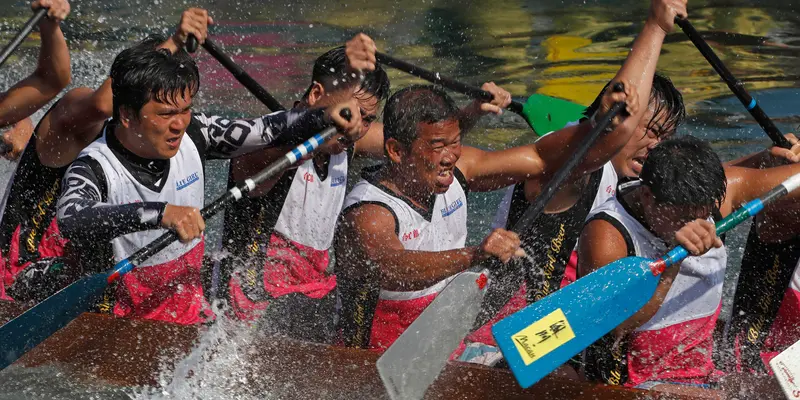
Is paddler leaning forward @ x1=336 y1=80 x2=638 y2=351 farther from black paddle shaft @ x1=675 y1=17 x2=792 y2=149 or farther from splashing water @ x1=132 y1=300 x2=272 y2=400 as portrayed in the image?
black paddle shaft @ x1=675 y1=17 x2=792 y2=149

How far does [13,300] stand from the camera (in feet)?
10.5

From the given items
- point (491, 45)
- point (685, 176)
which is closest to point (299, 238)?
point (685, 176)

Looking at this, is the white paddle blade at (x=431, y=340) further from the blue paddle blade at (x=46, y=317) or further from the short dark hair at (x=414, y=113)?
the blue paddle blade at (x=46, y=317)

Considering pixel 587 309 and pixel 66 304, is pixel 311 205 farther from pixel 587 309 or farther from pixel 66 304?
pixel 587 309

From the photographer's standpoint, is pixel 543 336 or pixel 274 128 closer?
pixel 543 336

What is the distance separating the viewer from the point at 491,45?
827 cm

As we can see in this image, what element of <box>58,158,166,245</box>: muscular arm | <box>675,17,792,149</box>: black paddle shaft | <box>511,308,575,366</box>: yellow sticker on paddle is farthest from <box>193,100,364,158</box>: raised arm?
<box>675,17,792,149</box>: black paddle shaft

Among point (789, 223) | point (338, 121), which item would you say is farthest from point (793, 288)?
point (338, 121)

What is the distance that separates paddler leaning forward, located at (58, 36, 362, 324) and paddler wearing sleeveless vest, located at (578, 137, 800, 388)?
899 millimetres

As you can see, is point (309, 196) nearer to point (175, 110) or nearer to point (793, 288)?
point (175, 110)

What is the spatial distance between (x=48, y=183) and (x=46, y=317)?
66 cm

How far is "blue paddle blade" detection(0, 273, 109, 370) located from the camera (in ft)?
8.70

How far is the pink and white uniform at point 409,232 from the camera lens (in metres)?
2.95

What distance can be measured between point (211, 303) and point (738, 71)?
207 inches
